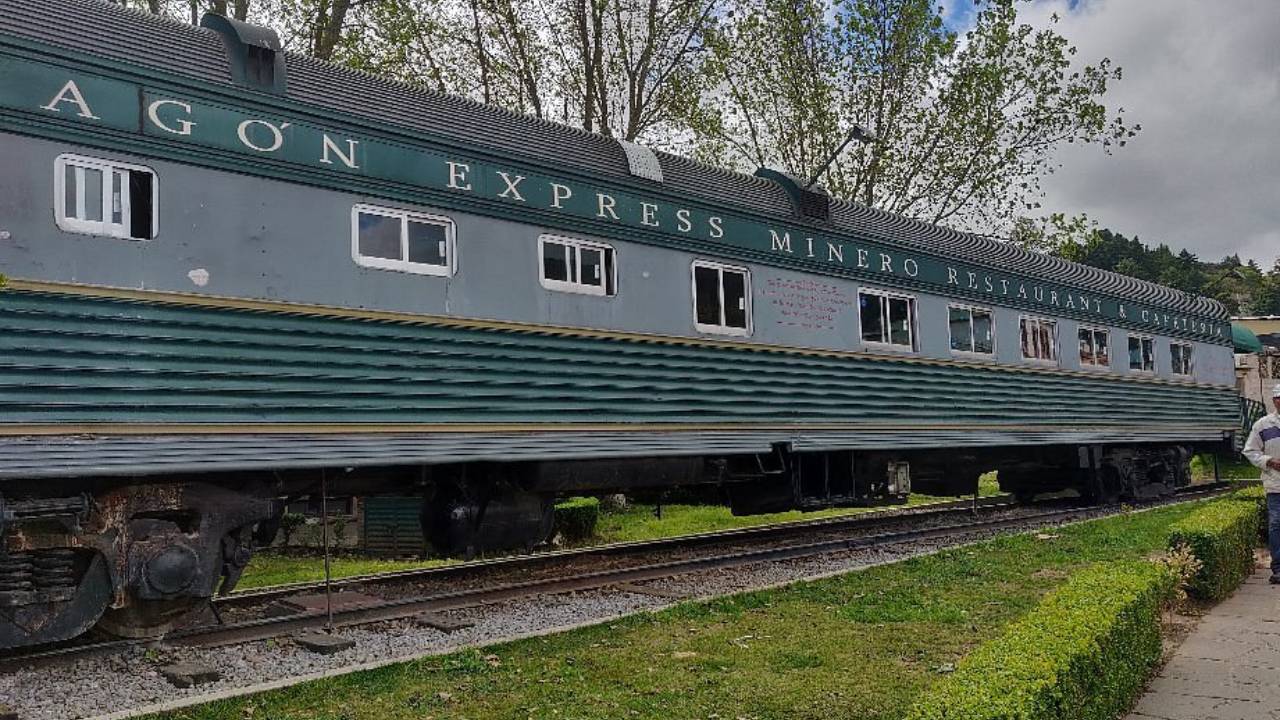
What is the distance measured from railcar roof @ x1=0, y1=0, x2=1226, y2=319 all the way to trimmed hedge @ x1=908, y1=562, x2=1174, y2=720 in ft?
16.0

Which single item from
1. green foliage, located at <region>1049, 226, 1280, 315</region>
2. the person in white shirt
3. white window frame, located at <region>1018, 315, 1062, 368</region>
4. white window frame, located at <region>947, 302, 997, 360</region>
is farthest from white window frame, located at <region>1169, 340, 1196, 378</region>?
green foliage, located at <region>1049, 226, 1280, 315</region>

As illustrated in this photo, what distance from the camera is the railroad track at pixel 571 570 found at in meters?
6.56

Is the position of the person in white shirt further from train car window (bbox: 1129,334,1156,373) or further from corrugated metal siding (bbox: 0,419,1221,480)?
train car window (bbox: 1129,334,1156,373)

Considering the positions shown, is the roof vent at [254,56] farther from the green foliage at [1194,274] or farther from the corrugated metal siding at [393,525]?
the green foliage at [1194,274]

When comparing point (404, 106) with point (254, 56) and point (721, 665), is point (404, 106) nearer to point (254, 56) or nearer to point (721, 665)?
point (254, 56)

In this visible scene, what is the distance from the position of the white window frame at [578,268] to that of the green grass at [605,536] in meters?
3.39

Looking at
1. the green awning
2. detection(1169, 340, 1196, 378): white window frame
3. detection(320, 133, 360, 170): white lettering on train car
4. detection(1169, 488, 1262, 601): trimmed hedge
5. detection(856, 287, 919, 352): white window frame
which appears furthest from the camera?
the green awning

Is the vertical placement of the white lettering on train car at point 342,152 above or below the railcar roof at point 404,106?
below

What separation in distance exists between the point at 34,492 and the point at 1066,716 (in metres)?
5.08

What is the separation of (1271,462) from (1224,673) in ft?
12.0

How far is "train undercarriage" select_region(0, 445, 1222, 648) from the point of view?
218 inches

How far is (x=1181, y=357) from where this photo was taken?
18.0 meters

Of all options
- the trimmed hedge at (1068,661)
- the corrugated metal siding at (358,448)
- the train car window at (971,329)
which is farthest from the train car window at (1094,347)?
the trimmed hedge at (1068,661)

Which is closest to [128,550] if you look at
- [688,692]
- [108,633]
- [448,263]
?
[108,633]
